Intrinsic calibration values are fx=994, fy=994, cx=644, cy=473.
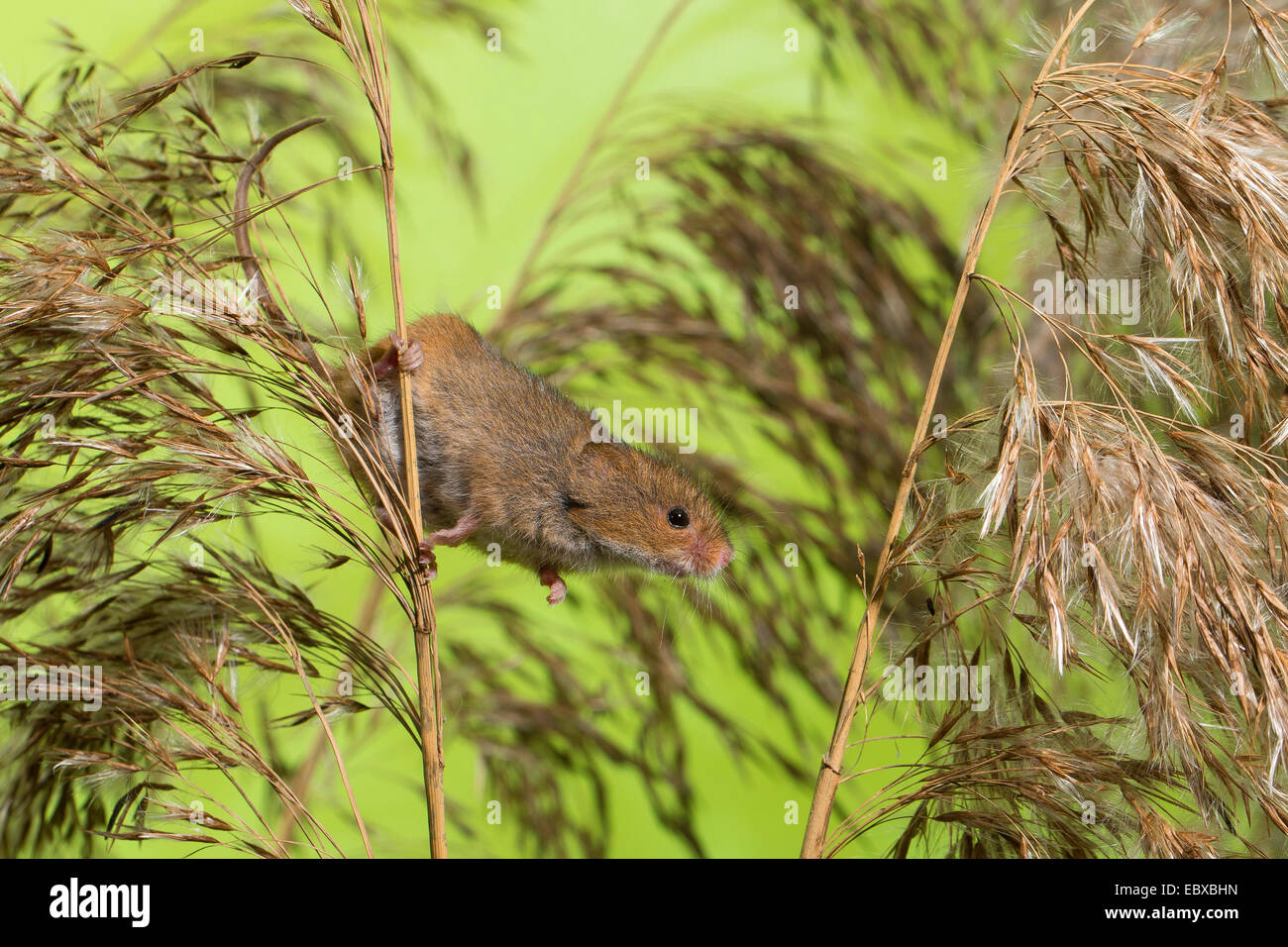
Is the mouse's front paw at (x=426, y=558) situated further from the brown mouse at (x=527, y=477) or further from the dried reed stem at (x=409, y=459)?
the brown mouse at (x=527, y=477)

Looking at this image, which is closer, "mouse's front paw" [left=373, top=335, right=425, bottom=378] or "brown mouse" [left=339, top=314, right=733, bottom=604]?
"mouse's front paw" [left=373, top=335, right=425, bottom=378]

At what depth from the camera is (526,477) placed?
1038mm

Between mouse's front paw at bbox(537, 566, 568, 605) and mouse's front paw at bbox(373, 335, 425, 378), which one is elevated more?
mouse's front paw at bbox(373, 335, 425, 378)

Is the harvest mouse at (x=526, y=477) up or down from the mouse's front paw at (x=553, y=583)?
up

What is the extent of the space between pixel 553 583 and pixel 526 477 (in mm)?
116

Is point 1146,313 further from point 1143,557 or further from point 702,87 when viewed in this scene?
point 702,87

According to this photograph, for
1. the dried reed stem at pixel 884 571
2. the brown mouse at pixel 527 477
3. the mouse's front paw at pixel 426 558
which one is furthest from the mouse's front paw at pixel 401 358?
the dried reed stem at pixel 884 571

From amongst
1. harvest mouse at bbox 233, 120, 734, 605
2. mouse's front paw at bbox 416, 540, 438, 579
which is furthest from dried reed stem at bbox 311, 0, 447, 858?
harvest mouse at bbox 233, 120, 734, 605

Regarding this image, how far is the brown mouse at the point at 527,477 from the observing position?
1028 mm

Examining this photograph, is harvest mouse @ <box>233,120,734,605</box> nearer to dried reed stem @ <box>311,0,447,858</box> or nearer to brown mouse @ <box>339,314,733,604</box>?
brown mouse @ <box>339,314,733,604</box>

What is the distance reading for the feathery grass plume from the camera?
84 cm

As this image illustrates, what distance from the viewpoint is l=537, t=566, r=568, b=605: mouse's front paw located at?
102cm

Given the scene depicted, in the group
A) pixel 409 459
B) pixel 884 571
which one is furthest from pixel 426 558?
pixel 884 571

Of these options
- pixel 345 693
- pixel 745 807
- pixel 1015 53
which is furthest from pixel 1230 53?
pixel 745 807
